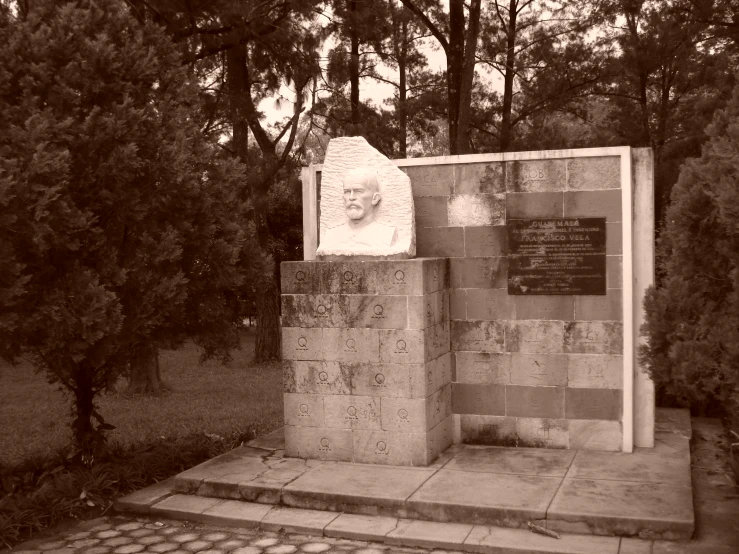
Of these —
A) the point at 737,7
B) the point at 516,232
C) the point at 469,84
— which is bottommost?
the point at 516,232

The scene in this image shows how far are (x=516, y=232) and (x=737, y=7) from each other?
346 inches

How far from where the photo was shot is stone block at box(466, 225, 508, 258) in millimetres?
7090

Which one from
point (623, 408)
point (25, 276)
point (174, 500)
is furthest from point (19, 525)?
point (623, 408)

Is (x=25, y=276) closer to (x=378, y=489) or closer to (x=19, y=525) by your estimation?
(x=19, y=525)

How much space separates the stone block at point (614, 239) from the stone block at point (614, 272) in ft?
0.17

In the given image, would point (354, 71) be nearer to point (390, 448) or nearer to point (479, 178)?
point (479, 178)

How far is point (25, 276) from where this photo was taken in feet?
18.0

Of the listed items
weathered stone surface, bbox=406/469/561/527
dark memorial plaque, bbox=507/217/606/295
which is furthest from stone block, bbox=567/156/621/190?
weathered stone surface, bbox=406/469/561/527

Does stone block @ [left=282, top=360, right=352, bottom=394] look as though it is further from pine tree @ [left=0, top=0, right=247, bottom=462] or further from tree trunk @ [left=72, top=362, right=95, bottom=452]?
tree trunk @ [left=72, top=362, right=95, bottom=452]

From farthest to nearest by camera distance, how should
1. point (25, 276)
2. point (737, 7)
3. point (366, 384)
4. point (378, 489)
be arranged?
point (737, 7), point (366, 384), point (378, 489), point (25, 276)

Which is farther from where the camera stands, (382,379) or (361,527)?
(382,379)

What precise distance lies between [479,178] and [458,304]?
1.18m

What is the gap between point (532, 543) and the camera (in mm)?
4996

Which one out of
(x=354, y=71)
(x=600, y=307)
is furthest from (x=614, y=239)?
(x=354, y=71)
